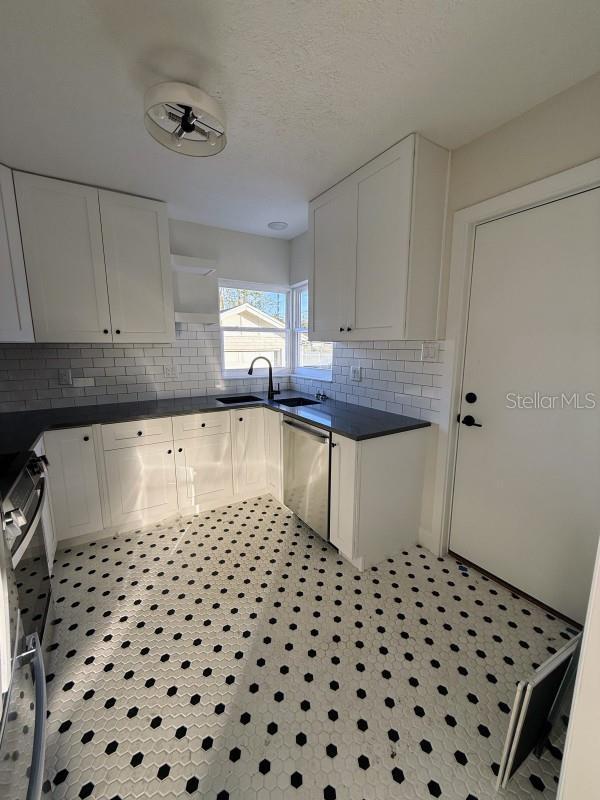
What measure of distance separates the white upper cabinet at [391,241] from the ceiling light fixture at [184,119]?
95 centimetres

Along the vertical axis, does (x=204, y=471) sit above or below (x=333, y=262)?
below

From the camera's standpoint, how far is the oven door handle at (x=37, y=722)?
0.69 meters

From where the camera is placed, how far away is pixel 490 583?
1958mm

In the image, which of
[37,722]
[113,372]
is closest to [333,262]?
[113,372]

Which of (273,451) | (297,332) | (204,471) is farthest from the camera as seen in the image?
(297,332)

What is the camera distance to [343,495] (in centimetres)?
204

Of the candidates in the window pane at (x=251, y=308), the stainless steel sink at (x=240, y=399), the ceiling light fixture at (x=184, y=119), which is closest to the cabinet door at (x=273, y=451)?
the stainless steel sink at (x=240, y=399)

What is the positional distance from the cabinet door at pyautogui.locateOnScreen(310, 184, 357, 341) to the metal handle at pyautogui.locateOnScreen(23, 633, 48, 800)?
2137 mm

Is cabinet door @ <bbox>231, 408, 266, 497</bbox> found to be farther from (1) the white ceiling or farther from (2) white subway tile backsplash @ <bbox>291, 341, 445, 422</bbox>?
(1) the white ceiling

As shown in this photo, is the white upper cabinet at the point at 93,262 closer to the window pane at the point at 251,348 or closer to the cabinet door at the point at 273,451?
the window pane at the point at 251,348

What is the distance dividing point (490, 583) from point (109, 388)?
10.4 ft

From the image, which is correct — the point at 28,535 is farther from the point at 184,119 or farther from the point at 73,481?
the point at 184,119

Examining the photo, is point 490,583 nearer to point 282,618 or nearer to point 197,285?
point 282,618

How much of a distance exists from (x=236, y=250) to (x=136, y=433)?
2.05 metres
